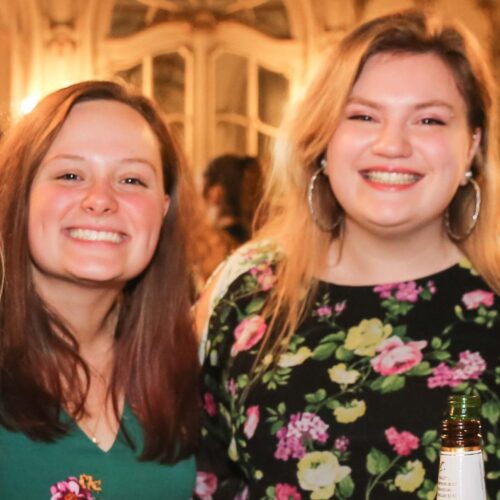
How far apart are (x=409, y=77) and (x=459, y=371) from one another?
522 mm

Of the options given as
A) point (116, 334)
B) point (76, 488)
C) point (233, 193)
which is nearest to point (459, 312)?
point (116, 334)

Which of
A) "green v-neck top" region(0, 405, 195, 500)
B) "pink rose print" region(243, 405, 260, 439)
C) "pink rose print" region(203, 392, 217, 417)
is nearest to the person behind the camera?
"green v-neck top" region(0, 405, 195, 500)

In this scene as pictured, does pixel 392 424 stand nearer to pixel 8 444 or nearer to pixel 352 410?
pixel 352 410

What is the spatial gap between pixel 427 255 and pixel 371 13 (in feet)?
16.1

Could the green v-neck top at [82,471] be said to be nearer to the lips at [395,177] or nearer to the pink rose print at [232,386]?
the pink rose print at [232,386]

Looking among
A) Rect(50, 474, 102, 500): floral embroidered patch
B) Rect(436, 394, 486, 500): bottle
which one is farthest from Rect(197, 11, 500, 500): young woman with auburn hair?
Rect(436, 394, 486, 500): bottle

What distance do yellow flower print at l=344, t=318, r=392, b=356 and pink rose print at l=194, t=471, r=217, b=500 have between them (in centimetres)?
34

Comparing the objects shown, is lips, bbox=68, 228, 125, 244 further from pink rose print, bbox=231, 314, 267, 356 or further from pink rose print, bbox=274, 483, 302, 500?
pink rose print, bbox=274, 483, 302, 500

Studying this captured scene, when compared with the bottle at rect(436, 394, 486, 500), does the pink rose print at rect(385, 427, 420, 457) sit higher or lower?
lower

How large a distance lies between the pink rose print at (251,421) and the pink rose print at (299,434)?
0.16 ft

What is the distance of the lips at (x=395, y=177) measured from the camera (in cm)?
183

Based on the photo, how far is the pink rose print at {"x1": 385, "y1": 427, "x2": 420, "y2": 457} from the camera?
1725 millimetres

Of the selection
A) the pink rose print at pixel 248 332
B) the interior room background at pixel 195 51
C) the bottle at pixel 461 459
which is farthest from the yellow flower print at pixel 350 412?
the interior room background at pixel 195 51

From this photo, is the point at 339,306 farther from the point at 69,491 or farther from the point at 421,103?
the point at 69,491
